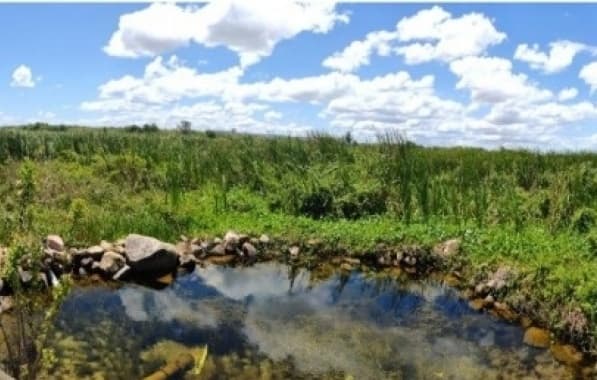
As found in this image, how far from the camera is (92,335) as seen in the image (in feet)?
25.1

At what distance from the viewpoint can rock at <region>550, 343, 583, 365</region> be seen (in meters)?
7.63

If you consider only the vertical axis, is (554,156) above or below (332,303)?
above

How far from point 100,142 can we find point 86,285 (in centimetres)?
1232

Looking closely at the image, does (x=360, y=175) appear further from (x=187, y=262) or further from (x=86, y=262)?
(x=86, y=262)

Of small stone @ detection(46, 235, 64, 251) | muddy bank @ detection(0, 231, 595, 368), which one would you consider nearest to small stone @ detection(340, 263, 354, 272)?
muddy bank @ detection(0, 231, 595, 368)

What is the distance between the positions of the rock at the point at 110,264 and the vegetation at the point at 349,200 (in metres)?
0.76

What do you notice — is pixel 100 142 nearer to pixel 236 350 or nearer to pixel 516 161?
pixel 516 161

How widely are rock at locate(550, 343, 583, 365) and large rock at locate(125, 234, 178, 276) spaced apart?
19.6 feet

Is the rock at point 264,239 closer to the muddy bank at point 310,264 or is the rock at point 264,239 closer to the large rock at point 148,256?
the muddy bank at point 310,264

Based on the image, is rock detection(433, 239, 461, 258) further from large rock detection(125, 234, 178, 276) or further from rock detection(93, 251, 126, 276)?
rock detection(93, 251, 126, 276)

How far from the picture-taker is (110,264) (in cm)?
1027

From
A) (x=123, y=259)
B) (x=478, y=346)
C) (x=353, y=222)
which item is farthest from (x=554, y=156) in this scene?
(x=123, y=259)

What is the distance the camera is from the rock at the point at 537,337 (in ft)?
26.6

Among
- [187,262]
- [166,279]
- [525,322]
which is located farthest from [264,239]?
[525,322]
